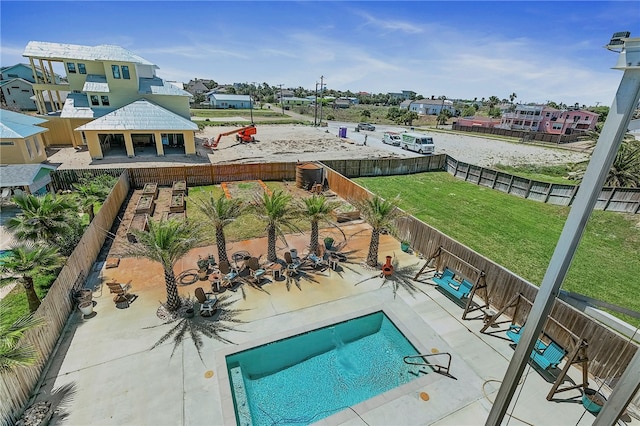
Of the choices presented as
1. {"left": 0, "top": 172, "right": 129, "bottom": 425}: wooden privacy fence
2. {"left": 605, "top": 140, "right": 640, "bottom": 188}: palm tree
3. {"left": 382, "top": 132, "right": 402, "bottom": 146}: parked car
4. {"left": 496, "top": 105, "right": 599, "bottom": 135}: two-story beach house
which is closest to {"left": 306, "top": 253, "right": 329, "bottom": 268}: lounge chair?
{"left": 0, "top": 172, "right": 129, "bottom": 425}: wooden privacy fence

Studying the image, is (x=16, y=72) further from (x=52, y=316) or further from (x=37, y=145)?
(x=52, y=316)

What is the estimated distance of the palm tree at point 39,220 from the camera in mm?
11078

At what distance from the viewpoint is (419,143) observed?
38438 millimetres

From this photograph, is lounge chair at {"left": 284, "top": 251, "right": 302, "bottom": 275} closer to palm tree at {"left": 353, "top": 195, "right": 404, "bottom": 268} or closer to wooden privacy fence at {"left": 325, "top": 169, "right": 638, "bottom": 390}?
palm tree at {"left": 353, "top": 195, "right": 404, "bottom": 268}

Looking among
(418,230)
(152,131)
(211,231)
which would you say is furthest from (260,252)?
(152,131)

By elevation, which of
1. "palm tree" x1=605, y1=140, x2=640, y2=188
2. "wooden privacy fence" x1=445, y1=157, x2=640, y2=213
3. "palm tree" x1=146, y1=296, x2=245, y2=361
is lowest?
"palm tree" x1=146, y1=296, x2=245, y2=361

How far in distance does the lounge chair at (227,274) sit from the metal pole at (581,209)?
9734 millimetres

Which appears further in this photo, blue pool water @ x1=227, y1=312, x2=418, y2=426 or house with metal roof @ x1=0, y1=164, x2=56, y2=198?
house with metal roof @ x1=0, y1=164, x2=56, y2=198

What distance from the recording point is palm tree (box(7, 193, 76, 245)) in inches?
436

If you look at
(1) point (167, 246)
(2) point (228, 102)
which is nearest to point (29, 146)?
(1) point (167, 246)

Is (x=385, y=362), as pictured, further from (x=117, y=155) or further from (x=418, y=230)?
(x=117, y=155)

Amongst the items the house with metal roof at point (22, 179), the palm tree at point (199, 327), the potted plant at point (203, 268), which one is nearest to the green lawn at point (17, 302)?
the palm tree at point (199, 327)

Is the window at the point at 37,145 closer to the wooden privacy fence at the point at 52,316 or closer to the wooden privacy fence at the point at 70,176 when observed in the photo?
the wooden privacy fence at the point at 70,176

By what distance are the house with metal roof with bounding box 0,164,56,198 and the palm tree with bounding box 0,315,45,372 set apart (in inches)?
588
